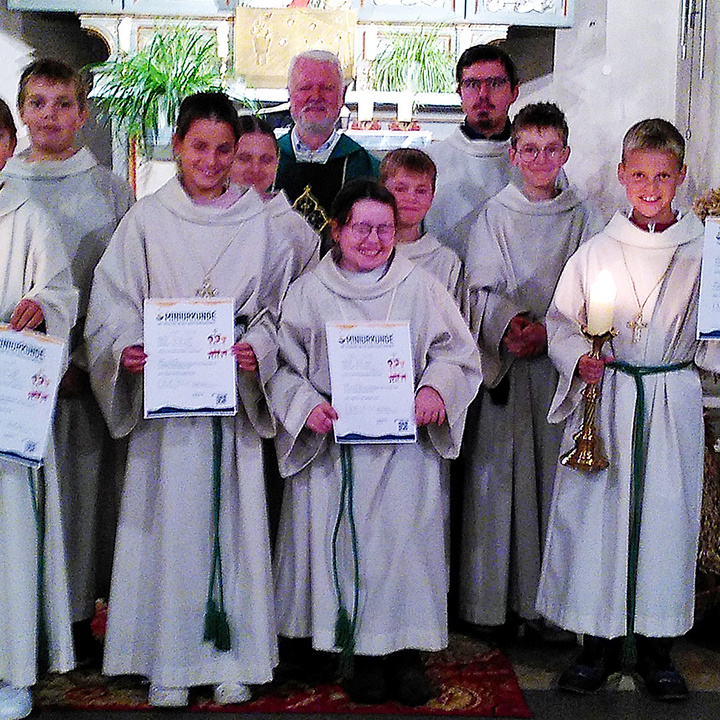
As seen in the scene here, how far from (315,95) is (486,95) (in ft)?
2.14

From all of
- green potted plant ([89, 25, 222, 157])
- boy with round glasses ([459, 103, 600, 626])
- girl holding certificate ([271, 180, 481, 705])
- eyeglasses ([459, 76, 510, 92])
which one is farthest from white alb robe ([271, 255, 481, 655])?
green potted plant ([89, 25, 222, 157])

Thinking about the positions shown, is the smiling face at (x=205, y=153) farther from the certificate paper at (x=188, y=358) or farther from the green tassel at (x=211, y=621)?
the green tassel at (x=211, y=621)

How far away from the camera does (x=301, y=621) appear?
3.37 meters

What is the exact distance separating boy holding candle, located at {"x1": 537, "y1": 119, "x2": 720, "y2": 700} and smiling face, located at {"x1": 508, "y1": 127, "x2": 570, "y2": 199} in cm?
38

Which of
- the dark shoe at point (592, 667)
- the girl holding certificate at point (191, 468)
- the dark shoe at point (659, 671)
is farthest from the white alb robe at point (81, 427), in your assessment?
the dark shoe at point (659, 671)

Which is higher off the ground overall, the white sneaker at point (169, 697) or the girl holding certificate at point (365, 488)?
the girl holding certificate at point (365, 488)

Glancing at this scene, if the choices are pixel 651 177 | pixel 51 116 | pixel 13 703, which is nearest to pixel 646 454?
pixel 651 177

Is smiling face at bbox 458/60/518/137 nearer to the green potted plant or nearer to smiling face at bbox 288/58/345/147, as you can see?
smiling face at bbox 288/58/345/147

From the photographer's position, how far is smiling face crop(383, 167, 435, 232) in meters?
3.63

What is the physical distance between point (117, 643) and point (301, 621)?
544 millimetres

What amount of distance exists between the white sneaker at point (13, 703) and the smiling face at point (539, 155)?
7.54 feet

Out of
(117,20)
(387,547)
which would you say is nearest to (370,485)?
(387,547)

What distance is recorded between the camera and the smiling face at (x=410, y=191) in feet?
11.9

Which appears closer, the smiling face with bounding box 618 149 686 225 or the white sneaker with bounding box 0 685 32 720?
the white sneaker with bounding box 0 685 32 720
